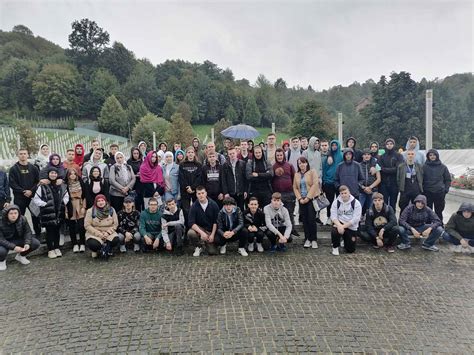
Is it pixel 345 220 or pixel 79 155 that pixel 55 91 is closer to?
pixel 79 155

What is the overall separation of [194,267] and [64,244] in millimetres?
3168

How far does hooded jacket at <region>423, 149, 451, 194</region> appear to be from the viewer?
7.67m

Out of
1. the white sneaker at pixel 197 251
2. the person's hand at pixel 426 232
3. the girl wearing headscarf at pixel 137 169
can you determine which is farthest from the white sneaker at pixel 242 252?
the person's hand at pixel 426 232

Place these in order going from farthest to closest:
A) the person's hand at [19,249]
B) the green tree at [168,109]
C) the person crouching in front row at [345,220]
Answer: the green tree at [168,109]
the person crouching in front row at [345,220]
the person's hand at [19,249]

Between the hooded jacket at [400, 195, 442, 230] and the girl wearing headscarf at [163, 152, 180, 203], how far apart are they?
4694 mm

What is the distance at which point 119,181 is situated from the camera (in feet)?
25.2

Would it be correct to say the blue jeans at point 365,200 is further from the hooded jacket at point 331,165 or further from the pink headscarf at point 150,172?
the pink headscarf at point 150,172

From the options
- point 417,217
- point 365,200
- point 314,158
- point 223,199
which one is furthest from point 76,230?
point 417,217

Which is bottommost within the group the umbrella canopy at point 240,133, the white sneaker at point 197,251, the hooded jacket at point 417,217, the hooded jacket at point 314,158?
the white sneaker at point 197,251

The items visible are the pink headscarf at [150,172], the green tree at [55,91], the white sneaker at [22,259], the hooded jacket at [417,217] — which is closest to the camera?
the white sneaker at [22,259]

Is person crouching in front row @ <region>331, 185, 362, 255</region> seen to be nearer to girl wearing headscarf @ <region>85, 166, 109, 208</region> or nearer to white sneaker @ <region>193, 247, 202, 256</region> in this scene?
white sneaker @ <region>193, 247, 202, 256</region>

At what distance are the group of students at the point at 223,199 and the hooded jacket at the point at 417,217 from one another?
0.02 m

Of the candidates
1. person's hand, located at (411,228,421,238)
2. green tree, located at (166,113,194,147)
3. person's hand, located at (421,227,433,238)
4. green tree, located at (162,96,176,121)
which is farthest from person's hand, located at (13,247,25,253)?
green tree, located at (162,96,176,121)

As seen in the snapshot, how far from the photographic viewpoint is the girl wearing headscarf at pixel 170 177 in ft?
25.4
